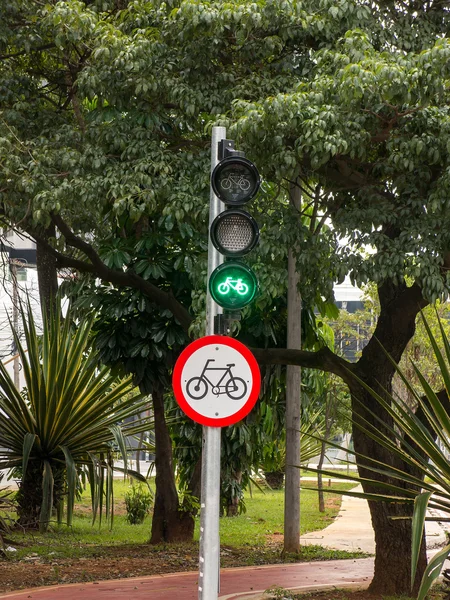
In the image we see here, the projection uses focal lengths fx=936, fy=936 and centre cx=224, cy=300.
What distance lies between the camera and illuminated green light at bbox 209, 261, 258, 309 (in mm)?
6094

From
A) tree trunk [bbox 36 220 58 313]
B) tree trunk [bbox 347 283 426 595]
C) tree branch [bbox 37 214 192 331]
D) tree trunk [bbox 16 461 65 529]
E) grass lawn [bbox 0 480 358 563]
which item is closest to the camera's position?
tree trunk [bbox 347 283 426 595]

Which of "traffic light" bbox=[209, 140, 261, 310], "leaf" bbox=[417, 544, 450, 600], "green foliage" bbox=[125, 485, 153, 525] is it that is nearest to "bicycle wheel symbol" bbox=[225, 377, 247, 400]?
"traffic light" bbox=[209, 140, 261, 310]

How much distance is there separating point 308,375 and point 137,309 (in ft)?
15.4

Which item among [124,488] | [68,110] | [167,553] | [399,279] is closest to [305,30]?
[399,279]

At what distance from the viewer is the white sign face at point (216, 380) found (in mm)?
6043

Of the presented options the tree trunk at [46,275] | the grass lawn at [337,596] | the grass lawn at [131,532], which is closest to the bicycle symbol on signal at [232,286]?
the grass lawn at [131,532]

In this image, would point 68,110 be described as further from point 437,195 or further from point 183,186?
point 437,195

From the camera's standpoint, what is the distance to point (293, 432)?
48.4 feet

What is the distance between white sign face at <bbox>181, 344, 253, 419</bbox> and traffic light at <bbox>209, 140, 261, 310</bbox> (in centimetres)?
33

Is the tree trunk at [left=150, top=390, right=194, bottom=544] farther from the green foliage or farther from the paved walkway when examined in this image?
the green foliage

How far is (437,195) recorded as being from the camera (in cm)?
923

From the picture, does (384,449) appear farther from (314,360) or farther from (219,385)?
Result: (219,385)

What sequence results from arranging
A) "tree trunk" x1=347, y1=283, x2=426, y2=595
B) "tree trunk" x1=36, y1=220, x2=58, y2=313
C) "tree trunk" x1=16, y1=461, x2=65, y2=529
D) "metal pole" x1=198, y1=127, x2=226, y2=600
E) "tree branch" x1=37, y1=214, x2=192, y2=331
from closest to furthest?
"metal pole" x1=198, y1=127, x2=226, y2=600, "tree trunk" x1=347, y1=283, x2=426, y2=595, "tree branch" x1=37, y1=214, x2=192, y2=331, "tree trunk" x1=16, y1=461, x2=65, y2=529, "tree trunk" x1=36, y1=220, x2=58, y2=313

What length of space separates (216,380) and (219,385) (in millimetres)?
38
